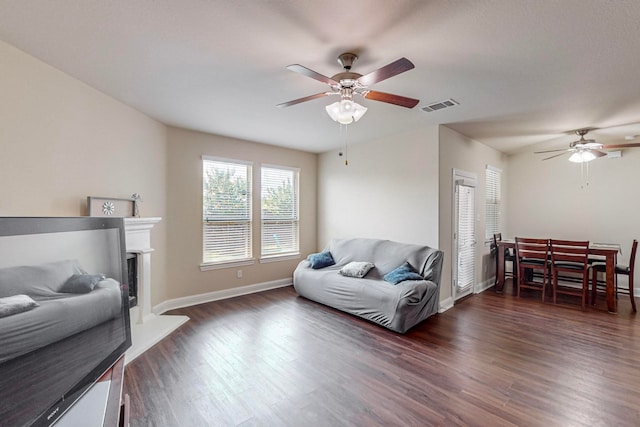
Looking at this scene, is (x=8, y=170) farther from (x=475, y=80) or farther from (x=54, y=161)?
(x=475, y=80)

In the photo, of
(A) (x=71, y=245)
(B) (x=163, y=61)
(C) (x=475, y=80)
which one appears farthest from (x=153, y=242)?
(C) (x=475, y=80)

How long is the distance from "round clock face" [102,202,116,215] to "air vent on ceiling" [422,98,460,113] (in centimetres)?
369

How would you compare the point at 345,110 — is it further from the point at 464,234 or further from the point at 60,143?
the point at 464,234

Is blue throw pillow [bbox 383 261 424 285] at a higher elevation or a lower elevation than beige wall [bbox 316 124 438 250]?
lower

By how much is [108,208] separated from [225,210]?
5.74 ft

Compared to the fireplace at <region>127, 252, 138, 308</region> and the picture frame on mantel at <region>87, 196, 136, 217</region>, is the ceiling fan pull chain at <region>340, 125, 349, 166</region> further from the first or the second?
the fireplace at <region>127, 252, 138, 308</region>

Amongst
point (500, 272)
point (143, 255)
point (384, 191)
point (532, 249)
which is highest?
point (384, 191)

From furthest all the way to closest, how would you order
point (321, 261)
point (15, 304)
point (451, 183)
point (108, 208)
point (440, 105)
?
point (321, 261) → point (451, 183) → point (440, 105) → point (108, 208) → point (15, 304)

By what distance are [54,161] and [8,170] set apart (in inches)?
14.2

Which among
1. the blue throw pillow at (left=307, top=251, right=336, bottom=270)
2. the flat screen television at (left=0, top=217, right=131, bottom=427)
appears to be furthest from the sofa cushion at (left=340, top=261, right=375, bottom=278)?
the flat screen television at (left=0, top=217, right=131, bottom=427)

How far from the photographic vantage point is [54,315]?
3.51ft

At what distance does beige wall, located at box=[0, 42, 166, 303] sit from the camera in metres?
2.05

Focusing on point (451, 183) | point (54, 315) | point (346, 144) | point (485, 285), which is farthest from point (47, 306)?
point (485, 285)

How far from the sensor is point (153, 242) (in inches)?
146
